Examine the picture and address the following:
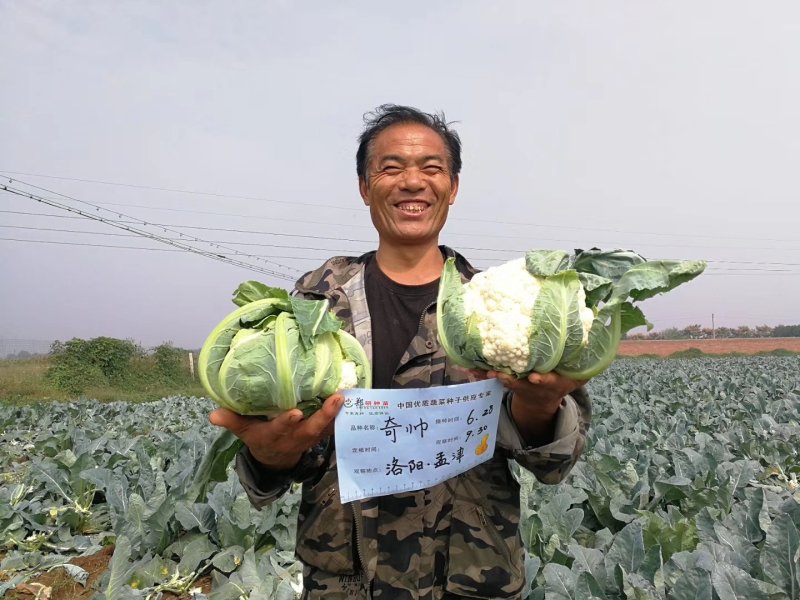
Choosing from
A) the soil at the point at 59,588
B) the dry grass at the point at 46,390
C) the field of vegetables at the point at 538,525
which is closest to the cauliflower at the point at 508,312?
the field of vegetables at the point at 538,525

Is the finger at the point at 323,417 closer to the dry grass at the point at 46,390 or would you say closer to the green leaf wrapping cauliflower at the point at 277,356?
the green leaf wrapping cauliflower at the point at 277,356

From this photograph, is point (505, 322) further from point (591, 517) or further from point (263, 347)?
point (591, 517)

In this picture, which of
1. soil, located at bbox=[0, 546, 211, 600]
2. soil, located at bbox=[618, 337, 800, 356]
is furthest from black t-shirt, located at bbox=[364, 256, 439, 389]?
soil, located at bbox=[618, 337, 800, 356]

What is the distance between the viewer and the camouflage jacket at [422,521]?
1985 millimetres

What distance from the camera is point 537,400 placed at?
6.09 ft

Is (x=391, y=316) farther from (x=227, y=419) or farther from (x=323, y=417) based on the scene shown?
(x=227, y=419)

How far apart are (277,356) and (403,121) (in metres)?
1.09

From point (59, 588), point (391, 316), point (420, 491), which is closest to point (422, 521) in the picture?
point (420, 491)

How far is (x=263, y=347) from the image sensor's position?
1.82m

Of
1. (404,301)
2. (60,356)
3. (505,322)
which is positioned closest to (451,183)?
(404,301)

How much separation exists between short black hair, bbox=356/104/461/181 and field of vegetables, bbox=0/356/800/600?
4.64ft

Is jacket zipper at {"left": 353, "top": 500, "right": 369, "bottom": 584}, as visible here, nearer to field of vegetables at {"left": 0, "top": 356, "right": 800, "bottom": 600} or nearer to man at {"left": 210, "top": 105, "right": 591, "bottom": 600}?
man at {"left": 210, "top": 105, "right": 591, "bottom": 600}

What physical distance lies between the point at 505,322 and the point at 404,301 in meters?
0.53

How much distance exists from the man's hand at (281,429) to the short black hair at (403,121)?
3.52ft
